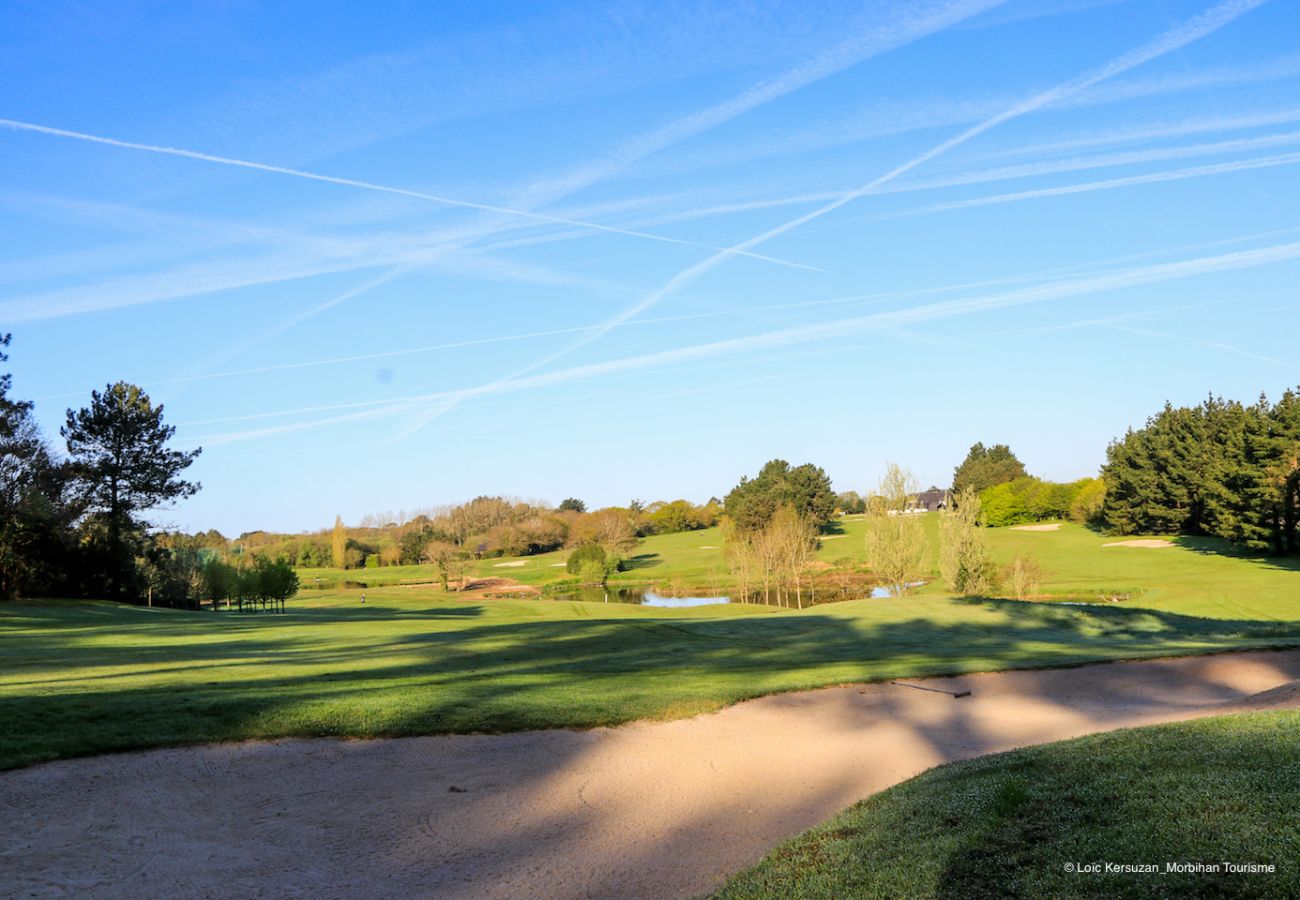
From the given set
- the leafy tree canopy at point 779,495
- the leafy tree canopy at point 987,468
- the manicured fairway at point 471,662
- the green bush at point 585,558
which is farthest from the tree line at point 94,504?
the leafy tree canopy at point 987,468

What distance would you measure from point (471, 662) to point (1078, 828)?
14.3m

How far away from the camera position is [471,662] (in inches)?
723

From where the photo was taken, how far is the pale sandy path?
24.6ft

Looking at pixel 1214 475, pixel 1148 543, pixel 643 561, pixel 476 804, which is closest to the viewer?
pixel 476 804

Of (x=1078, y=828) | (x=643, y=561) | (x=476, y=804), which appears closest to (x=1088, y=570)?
(x=643, y=561)

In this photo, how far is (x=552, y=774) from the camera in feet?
33.8

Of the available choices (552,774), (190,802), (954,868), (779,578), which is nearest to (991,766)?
(954,868)

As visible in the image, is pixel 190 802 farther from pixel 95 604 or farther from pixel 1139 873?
pixel 95 604

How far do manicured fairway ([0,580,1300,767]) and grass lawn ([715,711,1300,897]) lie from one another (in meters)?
6.10

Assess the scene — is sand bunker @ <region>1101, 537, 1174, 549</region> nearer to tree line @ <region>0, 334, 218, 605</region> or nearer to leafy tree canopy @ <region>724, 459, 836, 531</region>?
leafy tree canopy @ <region>724, 459, 836, 531</region>

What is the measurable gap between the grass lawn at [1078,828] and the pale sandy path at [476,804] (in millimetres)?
1529

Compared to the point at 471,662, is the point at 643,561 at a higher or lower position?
lower

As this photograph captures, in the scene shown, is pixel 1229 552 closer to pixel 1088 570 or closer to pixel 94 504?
pixel 1088 570

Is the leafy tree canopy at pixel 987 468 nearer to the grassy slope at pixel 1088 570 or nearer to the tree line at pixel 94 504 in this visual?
the grassy slope at pixel 1088 570
